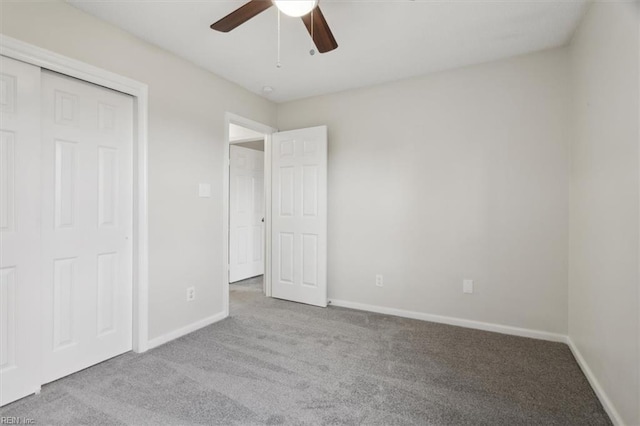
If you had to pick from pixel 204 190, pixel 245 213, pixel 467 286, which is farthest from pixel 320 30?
pixel 245 213

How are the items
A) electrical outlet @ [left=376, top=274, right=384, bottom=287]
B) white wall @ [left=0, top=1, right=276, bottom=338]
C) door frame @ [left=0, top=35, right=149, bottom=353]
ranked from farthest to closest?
electrical outlet @ [left=376, top=274, right=384, bottom=287] < door frame @ [left=0, top=35, right=149, bottom=353] < white wall @ [left=0, top=1, right=276, bottom=338]

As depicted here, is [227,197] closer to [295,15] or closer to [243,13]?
[243,13]

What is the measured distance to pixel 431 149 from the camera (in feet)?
9.94

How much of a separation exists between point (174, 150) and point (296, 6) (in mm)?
1680

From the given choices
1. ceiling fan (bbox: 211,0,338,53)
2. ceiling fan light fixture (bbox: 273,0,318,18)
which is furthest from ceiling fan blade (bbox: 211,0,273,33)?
ceiling fan light fixture (bbox: 273,0,318,18)

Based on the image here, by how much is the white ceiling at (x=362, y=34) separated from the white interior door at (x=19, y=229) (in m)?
0.72

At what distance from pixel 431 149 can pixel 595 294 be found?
1719mm

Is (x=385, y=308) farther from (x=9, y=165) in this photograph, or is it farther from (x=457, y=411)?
(x=9, y=165)

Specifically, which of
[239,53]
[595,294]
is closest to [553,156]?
[595,294]

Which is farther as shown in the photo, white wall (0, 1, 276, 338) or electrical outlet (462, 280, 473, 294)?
electrical outlet (462, 280, 473, 294)

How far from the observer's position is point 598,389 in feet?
5.89

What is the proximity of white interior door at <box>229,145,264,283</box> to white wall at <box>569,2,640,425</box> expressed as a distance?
3.96 m

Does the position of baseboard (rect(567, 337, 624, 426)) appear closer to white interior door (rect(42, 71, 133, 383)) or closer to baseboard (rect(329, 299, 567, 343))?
baseboard (rect(329, 299, 567, 343))

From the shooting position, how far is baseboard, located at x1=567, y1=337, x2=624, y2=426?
1555 millimetres
